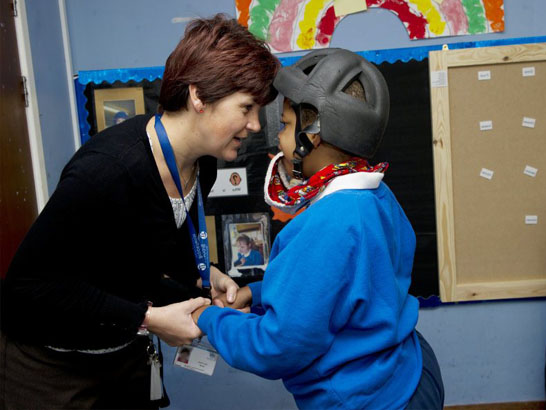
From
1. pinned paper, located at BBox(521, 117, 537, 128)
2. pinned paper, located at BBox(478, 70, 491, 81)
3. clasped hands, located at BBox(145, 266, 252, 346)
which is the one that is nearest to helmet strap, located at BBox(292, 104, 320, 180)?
clasped hands, located at BBox(145, 266, 252, 346)

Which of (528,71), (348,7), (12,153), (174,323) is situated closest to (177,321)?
(174,323)

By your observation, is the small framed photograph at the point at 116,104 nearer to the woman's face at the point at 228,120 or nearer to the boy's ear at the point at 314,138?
the woman's face at the point at 228,120

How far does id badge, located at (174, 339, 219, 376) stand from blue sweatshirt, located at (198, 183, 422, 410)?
0.38 m

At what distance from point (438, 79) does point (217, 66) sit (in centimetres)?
164

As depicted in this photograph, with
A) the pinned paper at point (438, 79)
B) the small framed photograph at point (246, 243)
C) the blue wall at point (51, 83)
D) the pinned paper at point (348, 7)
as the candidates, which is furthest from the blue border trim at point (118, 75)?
the pinned paper at point (438, 79)

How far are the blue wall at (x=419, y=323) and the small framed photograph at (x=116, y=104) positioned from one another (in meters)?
0.14

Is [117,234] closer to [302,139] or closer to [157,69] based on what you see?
[302,139]

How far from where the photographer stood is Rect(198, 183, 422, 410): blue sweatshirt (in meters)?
0.93

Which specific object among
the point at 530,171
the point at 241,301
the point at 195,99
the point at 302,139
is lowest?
the point at 241,301

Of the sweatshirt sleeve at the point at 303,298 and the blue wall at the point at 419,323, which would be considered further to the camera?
the blue wall at the point at 419,323

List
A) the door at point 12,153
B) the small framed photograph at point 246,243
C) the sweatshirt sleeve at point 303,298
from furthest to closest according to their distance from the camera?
the small framed photograph at point 246,243
the door at point 12,153
the sweatshirt sleeve at point 303,298

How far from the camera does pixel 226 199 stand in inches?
101

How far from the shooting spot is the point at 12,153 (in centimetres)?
182

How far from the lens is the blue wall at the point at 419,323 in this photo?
2.46 m
